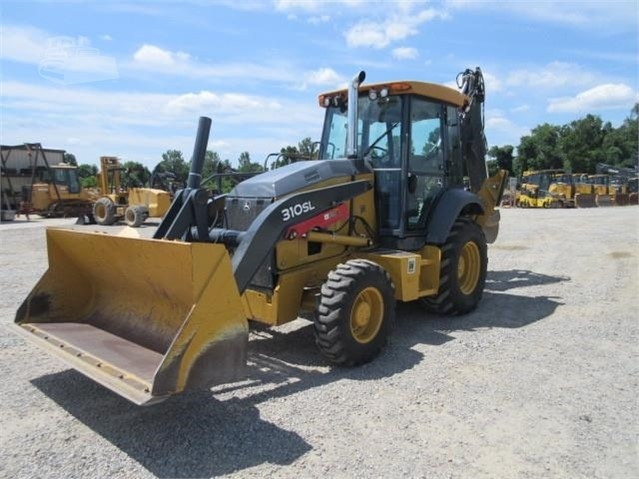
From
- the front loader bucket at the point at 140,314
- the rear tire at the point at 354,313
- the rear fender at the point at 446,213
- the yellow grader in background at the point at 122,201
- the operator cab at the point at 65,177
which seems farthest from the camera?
the operator cab at the point at 65,177

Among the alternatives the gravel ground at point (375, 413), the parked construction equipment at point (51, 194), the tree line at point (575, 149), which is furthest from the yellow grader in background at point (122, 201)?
the tree line at point (575, 149)

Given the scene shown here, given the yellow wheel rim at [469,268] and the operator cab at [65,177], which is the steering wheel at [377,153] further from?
the operator cab at [65,177]

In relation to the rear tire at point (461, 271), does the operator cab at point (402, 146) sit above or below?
above

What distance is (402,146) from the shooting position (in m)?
5.93

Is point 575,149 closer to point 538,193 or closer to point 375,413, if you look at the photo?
point 538,193

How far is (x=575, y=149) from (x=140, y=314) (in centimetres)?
6644

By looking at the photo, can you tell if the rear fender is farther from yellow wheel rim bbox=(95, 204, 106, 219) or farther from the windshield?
yellow wheel rim bbox=(95, 204, 106, 219)

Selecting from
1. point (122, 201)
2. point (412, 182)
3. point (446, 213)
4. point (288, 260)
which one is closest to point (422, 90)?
point (412, 182)

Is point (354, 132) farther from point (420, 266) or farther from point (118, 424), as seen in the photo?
point (118, 424)

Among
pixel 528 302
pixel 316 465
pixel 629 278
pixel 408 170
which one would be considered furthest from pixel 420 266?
pixel 629 278

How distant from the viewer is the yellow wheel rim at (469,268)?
6770mm

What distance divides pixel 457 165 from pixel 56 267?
486 centimetres

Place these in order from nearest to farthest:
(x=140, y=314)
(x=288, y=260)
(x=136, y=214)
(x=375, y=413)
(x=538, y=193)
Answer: (x=375, y=413)
(x=140, y=314)
(x=288, y=260)
(x=136, y=214)
(x=538, y=193)

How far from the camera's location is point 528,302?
7.32 m
